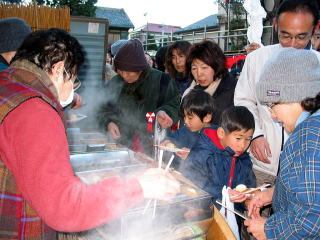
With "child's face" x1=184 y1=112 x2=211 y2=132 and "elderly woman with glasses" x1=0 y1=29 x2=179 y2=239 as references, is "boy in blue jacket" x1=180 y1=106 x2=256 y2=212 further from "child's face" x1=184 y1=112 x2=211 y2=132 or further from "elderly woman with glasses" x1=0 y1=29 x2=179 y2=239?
"elderly woman with glasses" x1=0 y1=29 x2=179 y2=239

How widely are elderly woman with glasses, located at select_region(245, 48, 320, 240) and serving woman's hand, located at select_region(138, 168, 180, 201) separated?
563mm

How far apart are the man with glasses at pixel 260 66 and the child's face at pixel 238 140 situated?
6cm

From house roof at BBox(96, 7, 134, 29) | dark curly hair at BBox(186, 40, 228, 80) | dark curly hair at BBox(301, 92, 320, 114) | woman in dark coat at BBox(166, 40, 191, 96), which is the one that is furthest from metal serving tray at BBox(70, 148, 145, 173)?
house roof at BBox(96, 7, 134, 29)

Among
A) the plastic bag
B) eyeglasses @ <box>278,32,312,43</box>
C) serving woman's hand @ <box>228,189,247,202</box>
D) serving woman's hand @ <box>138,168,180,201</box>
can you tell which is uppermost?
eyeglasses @ <box>278,32,312,43</box>

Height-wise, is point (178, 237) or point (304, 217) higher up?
point (304, 217)

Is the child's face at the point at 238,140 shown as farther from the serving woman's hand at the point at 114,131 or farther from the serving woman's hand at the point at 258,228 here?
the serving woman's hand at the point at 114,131

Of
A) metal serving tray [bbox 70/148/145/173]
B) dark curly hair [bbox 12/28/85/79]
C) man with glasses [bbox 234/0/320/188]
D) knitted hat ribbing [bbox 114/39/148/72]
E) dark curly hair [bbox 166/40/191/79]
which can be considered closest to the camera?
dark curly hair [bbox 12/28/85/79]

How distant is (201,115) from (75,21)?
9.62ft

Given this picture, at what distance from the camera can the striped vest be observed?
1062mm

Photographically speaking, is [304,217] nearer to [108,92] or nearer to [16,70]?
[16,70]

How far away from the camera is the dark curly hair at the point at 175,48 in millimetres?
4145

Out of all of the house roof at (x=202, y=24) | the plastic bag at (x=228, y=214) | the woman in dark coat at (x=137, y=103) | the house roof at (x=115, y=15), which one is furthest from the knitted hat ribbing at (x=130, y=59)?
the house roof at (x=115, y=15)

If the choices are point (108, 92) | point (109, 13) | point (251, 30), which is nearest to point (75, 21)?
point (108, 92)

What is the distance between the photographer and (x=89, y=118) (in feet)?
12.3
